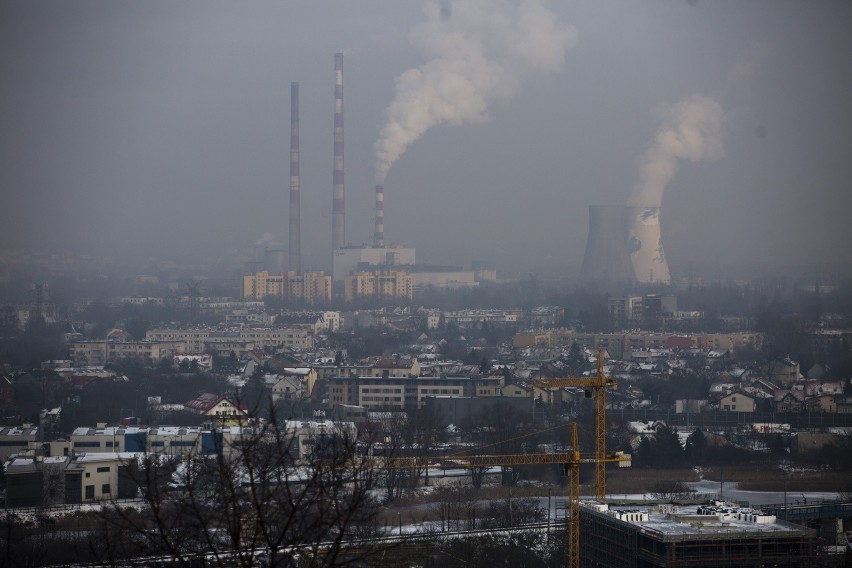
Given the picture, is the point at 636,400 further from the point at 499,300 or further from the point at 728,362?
the point at 499,300

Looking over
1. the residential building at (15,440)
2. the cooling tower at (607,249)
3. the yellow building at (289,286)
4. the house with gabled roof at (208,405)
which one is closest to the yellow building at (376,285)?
the yellow building at (289,286)

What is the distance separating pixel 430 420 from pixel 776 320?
11777mm

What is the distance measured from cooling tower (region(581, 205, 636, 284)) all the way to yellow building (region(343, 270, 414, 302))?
183 inches

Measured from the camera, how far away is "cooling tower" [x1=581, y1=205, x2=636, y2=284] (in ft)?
93.9

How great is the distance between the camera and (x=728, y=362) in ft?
60.5

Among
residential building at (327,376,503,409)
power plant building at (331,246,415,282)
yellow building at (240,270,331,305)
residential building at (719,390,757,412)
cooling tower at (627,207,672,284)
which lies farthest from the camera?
power plant building at (331,246,415,282)

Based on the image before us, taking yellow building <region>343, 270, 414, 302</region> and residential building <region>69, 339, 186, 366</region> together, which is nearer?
residential building <region>69, 339, 186, 366</region>

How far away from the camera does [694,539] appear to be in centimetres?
657

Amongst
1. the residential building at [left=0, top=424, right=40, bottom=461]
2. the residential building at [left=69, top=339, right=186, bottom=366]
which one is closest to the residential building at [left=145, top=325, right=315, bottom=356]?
the residential building at [left=69, top=339, right=186, bottom=366]

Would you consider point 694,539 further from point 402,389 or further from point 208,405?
point 402,389

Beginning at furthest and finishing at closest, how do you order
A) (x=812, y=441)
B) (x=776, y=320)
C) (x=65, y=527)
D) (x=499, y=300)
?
(x=499, y=300), (x=776, y=320), (x=812, y=441), (x=65, y=527)

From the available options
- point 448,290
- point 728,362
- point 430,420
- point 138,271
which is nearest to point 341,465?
point 430,420

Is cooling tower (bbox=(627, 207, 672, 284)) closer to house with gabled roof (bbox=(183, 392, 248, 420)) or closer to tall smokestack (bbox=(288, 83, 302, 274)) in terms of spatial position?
tall smokestack (bbox=(288, 83, 302, 274))

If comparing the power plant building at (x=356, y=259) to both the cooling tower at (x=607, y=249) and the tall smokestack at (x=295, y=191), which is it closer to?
the tall smokestack at (x=295, y=191)
